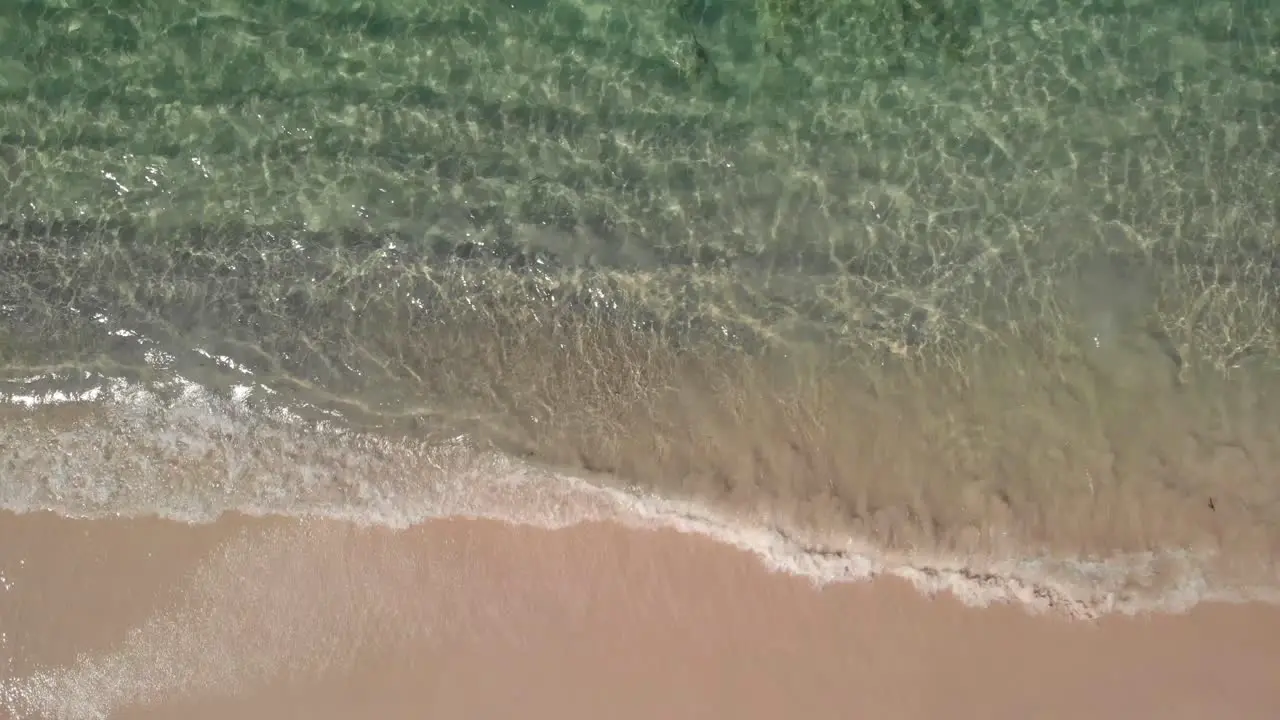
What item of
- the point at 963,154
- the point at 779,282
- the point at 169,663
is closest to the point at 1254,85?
the point at 963,154

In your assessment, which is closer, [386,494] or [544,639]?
[544,639]

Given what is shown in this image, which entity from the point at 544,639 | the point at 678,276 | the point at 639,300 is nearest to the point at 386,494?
the point at 544,639

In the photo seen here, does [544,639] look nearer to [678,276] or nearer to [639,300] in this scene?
[639,300]

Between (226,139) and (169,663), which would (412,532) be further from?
(226,139)

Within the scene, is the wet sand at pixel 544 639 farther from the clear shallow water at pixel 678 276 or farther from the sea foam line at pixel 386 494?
the clear shallow water at pixel 678 276

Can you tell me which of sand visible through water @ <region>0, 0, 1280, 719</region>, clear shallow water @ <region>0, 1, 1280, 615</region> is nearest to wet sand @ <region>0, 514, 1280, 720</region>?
sand visible through water @ <region>0, 0, 1280, 719</region>

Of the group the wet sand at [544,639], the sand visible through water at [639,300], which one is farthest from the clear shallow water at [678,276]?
the wet sand at [544,639]
